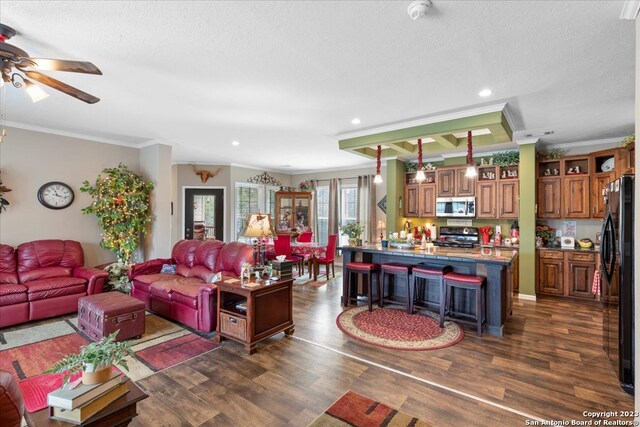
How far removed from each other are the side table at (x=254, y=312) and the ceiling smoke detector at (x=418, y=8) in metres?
2.74

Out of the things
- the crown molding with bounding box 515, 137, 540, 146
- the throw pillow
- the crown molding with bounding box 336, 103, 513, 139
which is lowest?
the throw pillow

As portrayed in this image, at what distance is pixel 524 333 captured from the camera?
12.4ft

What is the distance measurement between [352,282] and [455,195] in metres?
3.11

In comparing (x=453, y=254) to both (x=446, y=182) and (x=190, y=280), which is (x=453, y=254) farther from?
(x=190, y=280)

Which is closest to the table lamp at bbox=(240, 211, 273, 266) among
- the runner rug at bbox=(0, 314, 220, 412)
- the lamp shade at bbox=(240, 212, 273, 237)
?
the lamp shade at bbox=(240, 212, 273, 237)

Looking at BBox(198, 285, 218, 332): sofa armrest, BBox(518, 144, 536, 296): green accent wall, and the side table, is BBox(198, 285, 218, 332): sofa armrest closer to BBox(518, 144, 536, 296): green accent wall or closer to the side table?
the side table

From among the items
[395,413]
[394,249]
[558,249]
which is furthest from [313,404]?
[558,249]

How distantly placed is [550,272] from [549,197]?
4.42 feet

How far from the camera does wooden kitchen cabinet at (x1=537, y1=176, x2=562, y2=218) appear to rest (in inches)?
218

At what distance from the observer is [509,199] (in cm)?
589

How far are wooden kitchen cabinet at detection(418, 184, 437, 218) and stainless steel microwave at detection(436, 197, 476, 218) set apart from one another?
12cm

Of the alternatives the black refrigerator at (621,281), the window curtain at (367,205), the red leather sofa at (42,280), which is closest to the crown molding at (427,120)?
the black refrigerator at (621,281)

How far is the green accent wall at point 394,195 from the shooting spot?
22.2 feet

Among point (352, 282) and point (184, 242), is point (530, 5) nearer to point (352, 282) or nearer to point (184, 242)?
point (352, 282)
